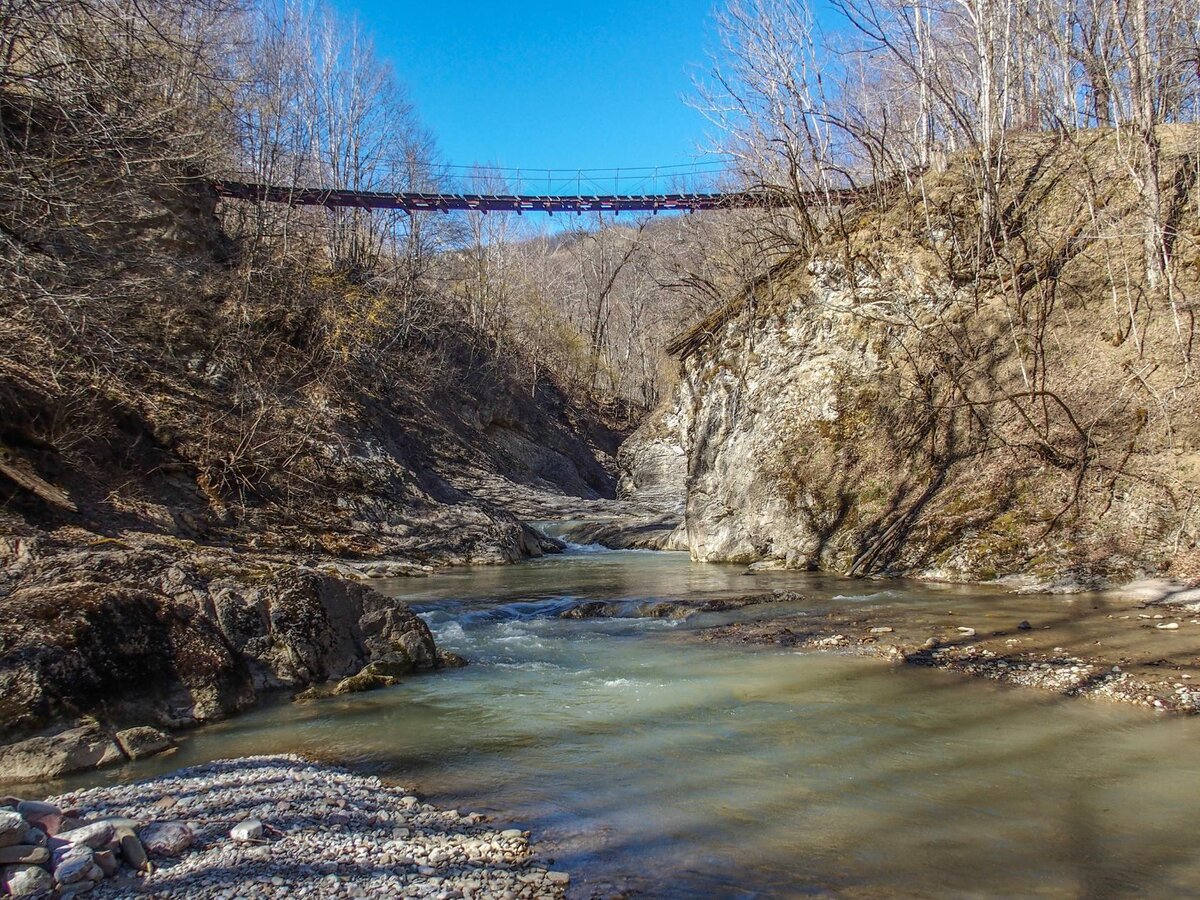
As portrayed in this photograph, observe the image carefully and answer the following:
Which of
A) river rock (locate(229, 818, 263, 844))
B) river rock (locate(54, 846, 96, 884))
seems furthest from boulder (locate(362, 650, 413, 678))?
river rock (locate(54, 846, 96, 884))

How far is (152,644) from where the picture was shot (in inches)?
213

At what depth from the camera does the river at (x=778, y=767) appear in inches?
126

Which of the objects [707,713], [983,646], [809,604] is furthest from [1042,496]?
[707,713]

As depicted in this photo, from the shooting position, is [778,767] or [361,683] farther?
[361,683]

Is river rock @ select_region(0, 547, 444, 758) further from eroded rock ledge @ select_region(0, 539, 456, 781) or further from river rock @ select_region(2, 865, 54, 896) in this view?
river rock @ select_region(2, 865, 54, 896)

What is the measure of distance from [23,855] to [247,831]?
0.80 m

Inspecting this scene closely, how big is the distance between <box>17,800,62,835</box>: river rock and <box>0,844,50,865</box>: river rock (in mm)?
232

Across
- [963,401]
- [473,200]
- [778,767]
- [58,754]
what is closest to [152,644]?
[58,754]

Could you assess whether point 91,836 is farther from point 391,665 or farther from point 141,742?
point 391,665

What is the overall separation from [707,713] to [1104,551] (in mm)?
7123

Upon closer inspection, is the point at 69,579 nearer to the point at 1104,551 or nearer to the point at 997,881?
the point at 997,881

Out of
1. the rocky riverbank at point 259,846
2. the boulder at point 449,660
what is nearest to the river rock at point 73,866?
the rocky riverbank at point 259,846

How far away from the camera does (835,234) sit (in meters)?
15.4

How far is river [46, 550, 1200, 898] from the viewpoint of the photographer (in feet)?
10.5
